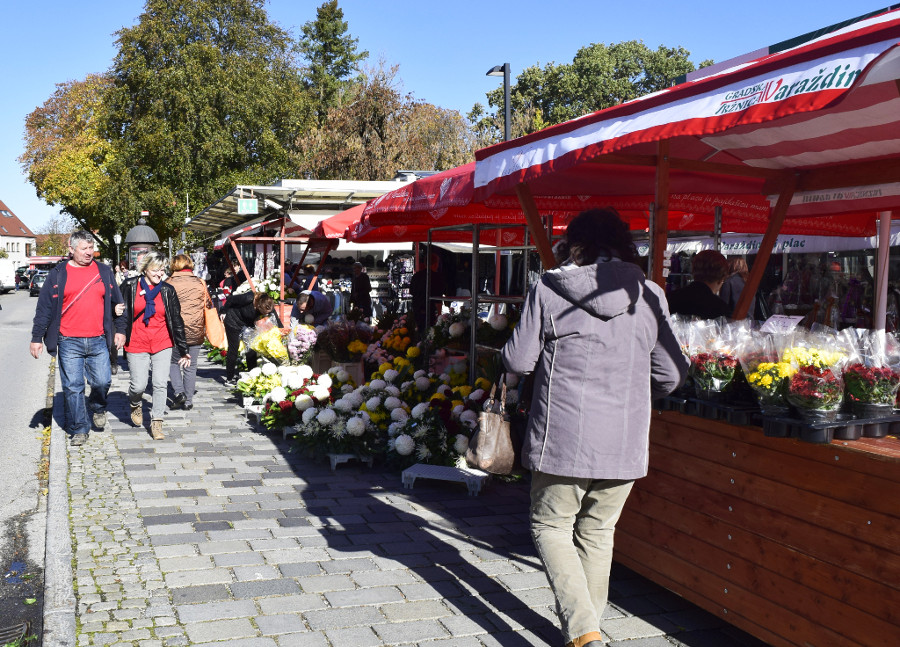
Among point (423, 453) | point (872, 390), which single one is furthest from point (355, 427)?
point (872, 390)

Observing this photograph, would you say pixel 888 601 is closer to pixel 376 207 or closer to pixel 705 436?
pixel 705 436

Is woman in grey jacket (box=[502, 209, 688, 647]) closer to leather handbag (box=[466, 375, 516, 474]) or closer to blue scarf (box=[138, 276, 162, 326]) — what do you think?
leather handbag (box=[466, 375, 516, 474])

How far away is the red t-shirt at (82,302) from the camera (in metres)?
6.80

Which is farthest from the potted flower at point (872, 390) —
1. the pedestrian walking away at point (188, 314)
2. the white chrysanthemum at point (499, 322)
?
the pedestrian walking away at point (188, 314)

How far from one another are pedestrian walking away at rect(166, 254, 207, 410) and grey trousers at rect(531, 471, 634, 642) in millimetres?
5875

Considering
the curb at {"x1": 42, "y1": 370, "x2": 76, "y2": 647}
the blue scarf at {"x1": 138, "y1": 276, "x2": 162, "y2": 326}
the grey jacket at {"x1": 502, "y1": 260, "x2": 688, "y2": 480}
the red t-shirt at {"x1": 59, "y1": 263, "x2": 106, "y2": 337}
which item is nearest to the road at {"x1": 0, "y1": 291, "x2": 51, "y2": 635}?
the curb at {"x1": 42, "y1": 370, "x2": 76, "y2": 647}

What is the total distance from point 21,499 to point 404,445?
2.76 m

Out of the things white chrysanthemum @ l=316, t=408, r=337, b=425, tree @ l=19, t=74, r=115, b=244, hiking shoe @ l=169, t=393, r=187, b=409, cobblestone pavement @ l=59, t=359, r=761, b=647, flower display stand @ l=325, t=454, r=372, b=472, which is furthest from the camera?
tree @ l=19, t=74, r=115, b=244

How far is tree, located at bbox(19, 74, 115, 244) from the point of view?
125 ft

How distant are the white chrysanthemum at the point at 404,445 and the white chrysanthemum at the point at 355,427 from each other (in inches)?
15.5

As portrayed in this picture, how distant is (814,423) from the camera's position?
2887 mm

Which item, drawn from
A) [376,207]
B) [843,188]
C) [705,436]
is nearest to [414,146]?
[376,207]

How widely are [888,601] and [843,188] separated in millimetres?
3295

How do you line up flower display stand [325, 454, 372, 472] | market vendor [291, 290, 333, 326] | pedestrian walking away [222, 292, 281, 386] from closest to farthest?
flower display stand [325, 454, 372, 472], pedestrian walking away [222, 292, 281, 386], market vendor [291, 290, 333, 326]
